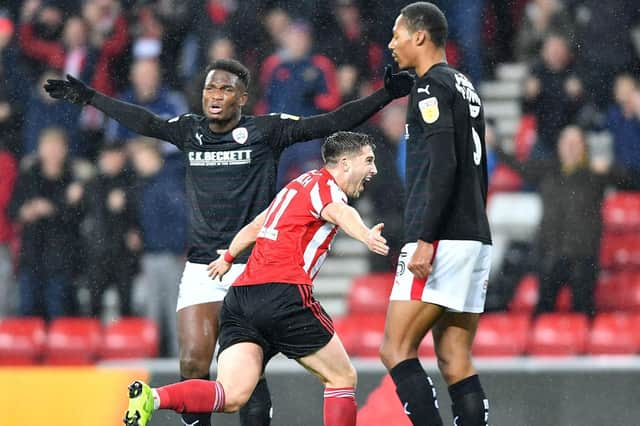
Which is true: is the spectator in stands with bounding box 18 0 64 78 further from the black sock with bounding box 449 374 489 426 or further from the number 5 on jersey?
the black sock with bounding box 449 374 489 426

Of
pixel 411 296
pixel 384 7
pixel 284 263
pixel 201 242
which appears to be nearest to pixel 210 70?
pixel 201 242

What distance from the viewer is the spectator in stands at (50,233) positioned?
8.30 m

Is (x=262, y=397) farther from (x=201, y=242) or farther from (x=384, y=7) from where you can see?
(x=384, y=7)

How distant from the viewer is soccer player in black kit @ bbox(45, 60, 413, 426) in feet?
18.5

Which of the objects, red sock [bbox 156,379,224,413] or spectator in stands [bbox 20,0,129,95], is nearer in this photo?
red sock [bbox 156,379,224,413]

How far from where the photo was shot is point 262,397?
564 cm

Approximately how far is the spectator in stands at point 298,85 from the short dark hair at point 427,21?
291 centimetres

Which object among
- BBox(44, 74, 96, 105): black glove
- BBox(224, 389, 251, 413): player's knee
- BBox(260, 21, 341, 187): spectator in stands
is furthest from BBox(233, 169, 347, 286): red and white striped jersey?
BBox(260, 21, 341, 187): spectator in stands

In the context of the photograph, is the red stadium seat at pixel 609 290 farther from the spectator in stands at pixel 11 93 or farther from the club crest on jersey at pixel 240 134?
the spectator in stands at pixel 11 93

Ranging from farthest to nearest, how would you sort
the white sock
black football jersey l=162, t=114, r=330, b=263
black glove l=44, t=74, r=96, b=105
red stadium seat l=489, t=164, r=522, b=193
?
red stadium seat l=489, t=164, r=522, b=193 → black glove l=44, t=74, r=96, b=105 → black football jersey l=162, t=114, r=330, b=263 → the white sock

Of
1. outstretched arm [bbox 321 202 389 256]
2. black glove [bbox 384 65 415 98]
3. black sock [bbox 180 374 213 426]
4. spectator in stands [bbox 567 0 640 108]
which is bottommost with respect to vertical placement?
black sock [bbox 180 374 213 426]

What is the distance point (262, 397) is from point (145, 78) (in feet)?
11.1

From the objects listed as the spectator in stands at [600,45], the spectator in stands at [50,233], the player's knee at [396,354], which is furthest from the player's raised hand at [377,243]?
the spectator in stands at [600,45]

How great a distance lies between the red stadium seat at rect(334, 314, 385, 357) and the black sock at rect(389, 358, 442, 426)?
8.72ft
